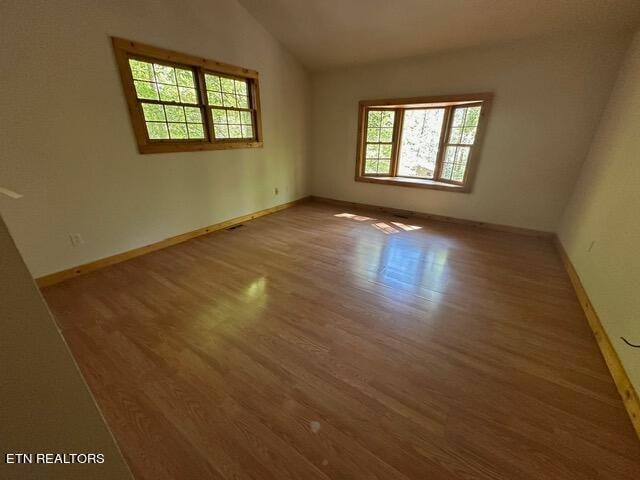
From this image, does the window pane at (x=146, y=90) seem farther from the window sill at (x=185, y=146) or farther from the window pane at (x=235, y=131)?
the window pane at (x=235, y=131)

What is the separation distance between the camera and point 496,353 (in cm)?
175

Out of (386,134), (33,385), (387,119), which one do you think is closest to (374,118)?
(387,119)

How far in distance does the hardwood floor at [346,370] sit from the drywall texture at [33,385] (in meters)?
0.73

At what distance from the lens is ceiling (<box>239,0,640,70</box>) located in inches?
109

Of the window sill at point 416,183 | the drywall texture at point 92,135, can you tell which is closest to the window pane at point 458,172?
the window sill at point 416,183

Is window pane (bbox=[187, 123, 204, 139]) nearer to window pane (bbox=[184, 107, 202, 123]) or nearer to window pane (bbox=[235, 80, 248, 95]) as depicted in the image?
window pane (bbox=[184, 107, 202, 123])

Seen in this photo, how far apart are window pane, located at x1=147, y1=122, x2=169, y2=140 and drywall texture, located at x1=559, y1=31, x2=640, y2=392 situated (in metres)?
4.36

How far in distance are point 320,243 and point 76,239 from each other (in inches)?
101

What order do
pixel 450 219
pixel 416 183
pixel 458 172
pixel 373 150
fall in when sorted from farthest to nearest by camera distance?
pixel 373 150 → pixel 416 183 → pixel 450 219 → pixel 458 172

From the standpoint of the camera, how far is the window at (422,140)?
395 cm

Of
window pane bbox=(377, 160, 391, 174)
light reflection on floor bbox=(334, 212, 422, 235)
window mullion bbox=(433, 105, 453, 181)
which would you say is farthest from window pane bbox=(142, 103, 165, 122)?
window mullion bbox=(433, 105, 453, 181)

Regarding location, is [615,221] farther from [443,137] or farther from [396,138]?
[396,138]

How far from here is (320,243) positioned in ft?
11.4

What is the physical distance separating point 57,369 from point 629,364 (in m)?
2.55
